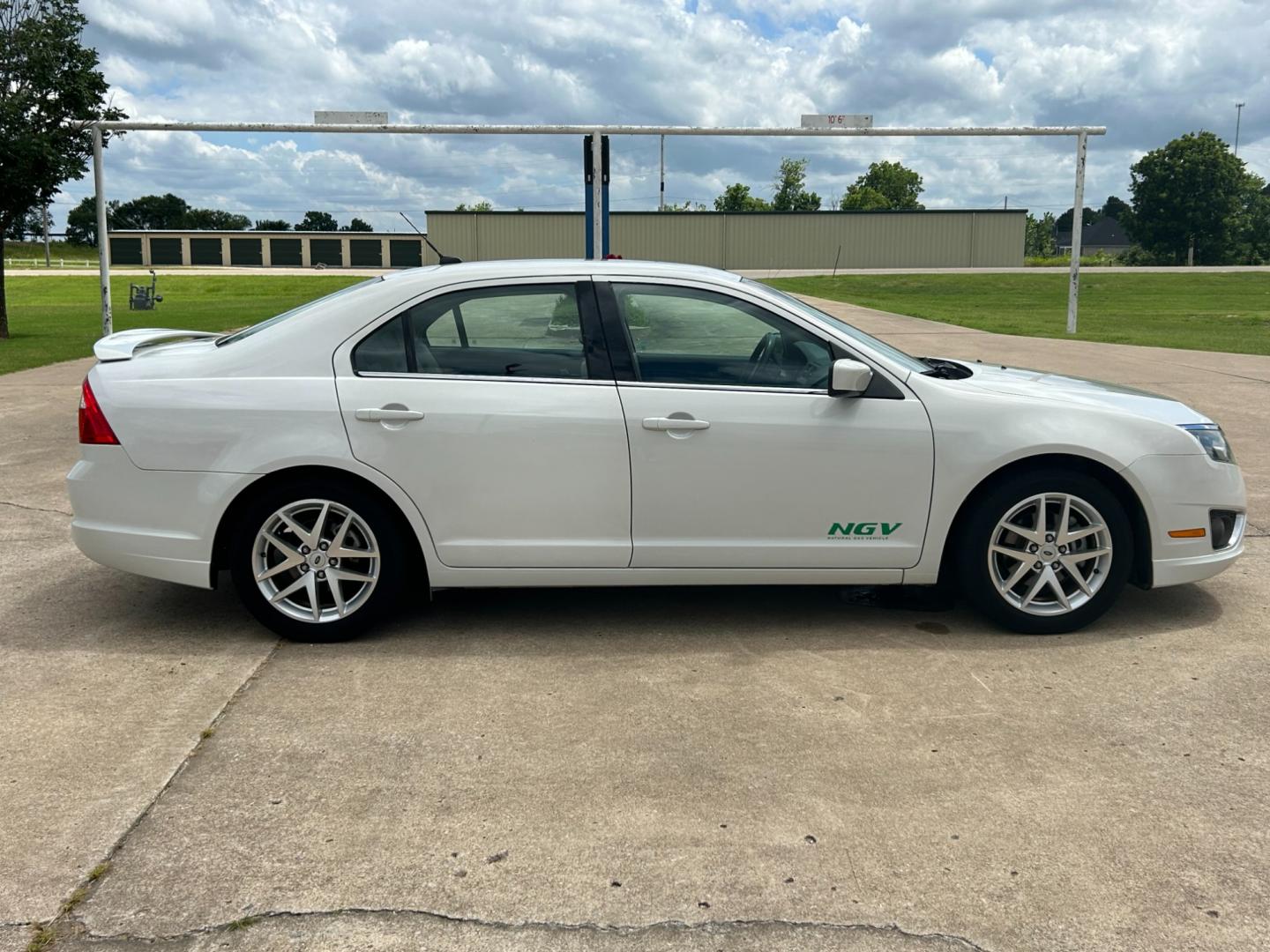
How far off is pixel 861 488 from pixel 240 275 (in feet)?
226

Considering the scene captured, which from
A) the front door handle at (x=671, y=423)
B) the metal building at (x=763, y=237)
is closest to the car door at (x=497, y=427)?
the front door handle at (x=671, y=423)

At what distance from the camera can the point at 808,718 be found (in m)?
3.78

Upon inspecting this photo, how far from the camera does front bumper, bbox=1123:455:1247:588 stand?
14.8 feet

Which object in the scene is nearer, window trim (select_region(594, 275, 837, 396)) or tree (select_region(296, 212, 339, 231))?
window trim (select_region(594, 275, 837, 396))

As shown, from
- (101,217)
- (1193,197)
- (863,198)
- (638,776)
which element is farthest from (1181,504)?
(863,198)

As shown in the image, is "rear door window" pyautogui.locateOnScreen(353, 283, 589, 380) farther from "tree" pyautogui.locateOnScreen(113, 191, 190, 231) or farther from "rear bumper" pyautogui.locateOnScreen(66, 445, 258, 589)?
"tree" pyautogui.locateOnScreen(113, 191, 190, 231)

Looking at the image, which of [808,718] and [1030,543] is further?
[1030,543]

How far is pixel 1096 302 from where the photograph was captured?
123 ft

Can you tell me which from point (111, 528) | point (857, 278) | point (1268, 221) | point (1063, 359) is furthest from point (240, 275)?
point (1268, 221)

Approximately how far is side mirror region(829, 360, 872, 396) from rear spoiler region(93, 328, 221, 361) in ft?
9.87

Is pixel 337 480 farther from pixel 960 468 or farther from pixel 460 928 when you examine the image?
pixel 960 468

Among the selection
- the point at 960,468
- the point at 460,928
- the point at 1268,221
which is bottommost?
the point at 460,928

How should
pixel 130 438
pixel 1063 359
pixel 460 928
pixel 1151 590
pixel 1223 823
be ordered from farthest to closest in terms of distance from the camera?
pixel 1063 359 < pixel 1151 590 < pixel 130 438 < pixel 1223 823 < pixel 460 928

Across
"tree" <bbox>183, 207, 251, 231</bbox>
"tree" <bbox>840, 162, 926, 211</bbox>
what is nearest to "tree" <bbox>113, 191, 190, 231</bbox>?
"tree" <bbox>183, 207, 251, 231</bbox>
